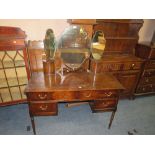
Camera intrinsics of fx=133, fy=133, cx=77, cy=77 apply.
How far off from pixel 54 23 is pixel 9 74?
124cm

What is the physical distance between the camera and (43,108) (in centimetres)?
194

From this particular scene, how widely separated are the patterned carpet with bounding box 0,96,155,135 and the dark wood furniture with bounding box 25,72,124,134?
52cm

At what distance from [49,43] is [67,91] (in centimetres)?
73

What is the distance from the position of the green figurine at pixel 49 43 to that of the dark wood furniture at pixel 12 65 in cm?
53

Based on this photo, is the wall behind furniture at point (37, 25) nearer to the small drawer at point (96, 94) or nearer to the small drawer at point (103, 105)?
the small drawer at point (96, 94)

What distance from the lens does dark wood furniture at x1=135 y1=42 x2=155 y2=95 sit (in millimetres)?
2801

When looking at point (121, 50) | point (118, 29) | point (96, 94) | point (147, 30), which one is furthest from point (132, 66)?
point (96, 94)

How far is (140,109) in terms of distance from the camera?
9.93ft

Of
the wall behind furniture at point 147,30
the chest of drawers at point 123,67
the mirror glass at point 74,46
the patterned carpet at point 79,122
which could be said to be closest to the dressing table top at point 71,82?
the mirror glass at point 74,46

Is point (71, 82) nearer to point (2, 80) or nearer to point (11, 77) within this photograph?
point (11, 77)

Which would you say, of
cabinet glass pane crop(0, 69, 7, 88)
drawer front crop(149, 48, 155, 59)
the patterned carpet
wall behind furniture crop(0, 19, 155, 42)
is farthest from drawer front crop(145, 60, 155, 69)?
cabinet glass pane crop(0, 69, 7, 88)

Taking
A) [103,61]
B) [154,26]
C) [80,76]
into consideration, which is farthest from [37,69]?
[154,26]
